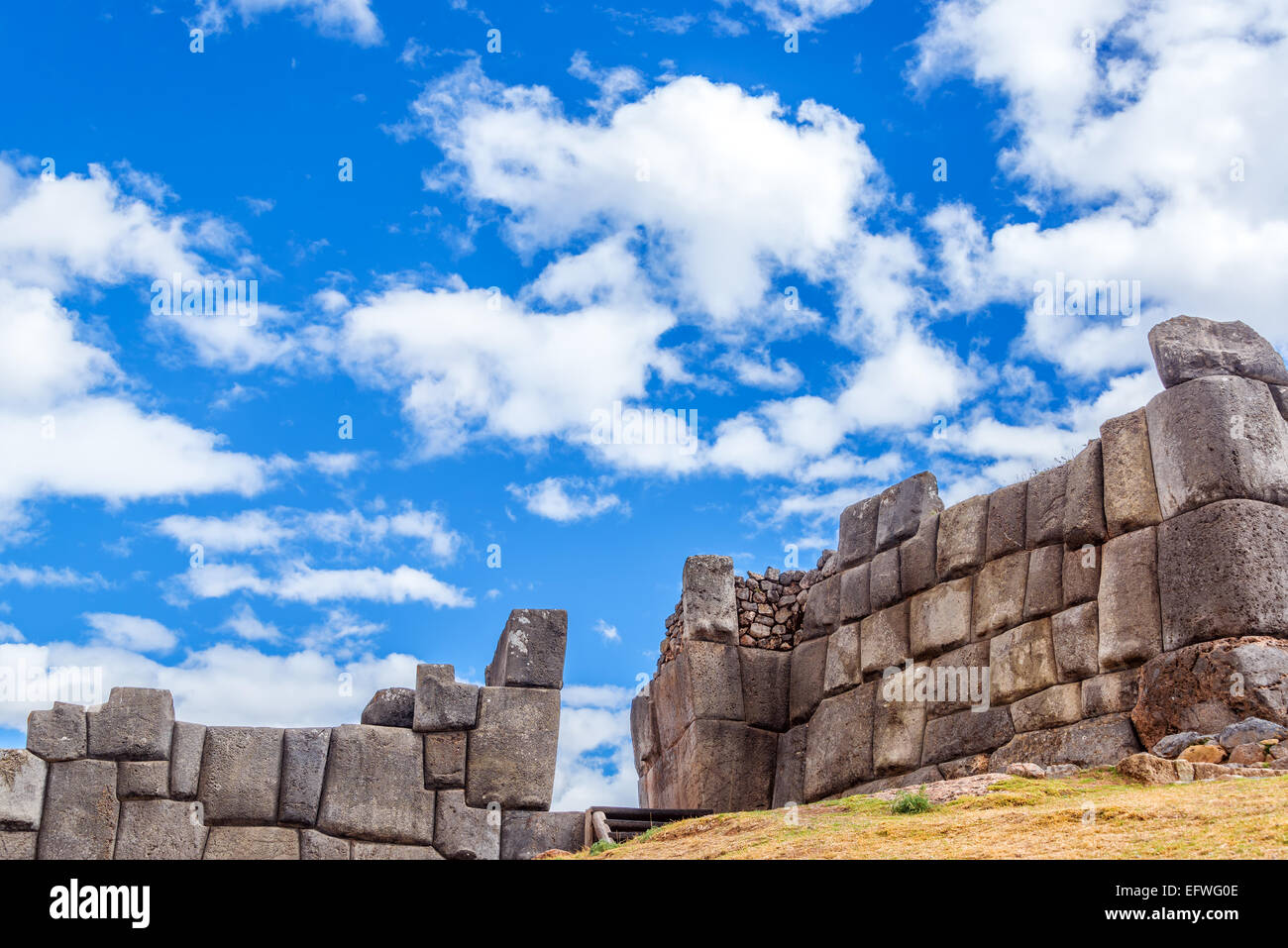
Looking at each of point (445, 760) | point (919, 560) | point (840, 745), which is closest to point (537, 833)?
point (445, 760)

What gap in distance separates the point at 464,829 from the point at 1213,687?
7176mm

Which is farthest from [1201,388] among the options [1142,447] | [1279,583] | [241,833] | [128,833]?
[128,833]

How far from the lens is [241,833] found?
12.2 m

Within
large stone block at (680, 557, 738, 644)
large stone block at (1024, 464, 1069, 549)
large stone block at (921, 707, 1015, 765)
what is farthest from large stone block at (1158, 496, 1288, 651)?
large stone block at (680, 557, 738, 644)

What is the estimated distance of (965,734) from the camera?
14328 millimetres

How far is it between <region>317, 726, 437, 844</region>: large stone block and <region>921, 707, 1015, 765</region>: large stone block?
5696mm

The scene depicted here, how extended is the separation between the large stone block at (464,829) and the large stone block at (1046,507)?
6.57 metres

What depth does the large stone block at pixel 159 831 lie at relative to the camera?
11922mm

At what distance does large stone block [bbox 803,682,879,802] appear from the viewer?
1561cm

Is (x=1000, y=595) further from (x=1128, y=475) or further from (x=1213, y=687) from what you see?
(x=1213, y=687)
